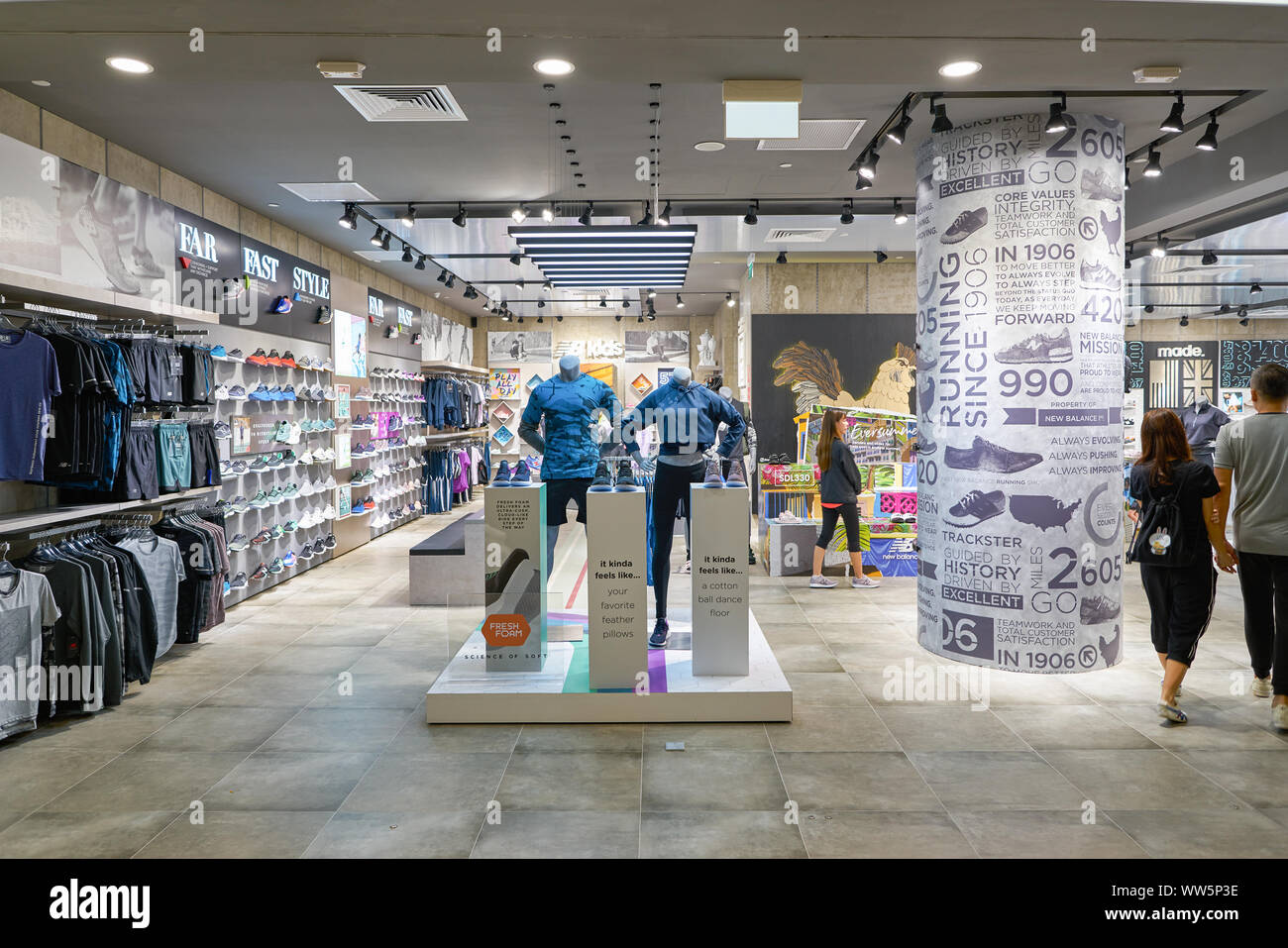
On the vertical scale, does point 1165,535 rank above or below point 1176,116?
below

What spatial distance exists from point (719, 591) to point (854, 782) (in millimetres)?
1234

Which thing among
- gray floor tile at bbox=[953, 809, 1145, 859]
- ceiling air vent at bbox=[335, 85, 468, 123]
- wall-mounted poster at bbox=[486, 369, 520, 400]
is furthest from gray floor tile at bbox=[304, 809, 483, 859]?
wall-mounted poster at bbox=[486, 369, 520, 400]

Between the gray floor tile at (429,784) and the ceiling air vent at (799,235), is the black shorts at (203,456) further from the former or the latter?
the ceiling air vent at (799,235)

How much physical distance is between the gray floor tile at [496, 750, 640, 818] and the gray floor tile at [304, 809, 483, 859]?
22 cm

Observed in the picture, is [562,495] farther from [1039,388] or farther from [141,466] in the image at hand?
[1039,388]

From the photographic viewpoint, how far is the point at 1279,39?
406 centimetres

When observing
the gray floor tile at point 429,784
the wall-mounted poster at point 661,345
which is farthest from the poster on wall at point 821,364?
the gray floor tile at point 429,784

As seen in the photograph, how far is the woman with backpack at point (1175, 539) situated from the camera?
419cm

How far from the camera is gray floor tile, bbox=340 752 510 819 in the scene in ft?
11.2

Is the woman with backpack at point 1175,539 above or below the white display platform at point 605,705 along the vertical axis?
above

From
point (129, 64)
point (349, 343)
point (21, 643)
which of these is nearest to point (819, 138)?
point (129, 64)

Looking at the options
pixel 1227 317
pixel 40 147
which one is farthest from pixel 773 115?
pixel 1227 317

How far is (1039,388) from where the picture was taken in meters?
5.18

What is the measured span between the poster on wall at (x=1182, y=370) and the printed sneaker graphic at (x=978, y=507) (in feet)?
45.9
